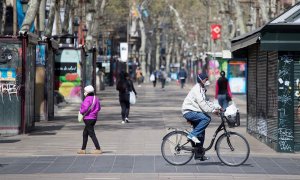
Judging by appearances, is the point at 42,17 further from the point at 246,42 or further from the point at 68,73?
the point at 246,42

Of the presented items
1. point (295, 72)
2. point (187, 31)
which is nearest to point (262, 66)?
point (295, 72)

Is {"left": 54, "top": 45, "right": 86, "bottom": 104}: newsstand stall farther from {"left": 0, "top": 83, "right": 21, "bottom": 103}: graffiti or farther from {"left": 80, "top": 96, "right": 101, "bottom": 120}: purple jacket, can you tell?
{"left": 80, "top": 96, "right": 101, "bottom": 120}: purple jacket

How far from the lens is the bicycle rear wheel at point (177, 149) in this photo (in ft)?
53.9

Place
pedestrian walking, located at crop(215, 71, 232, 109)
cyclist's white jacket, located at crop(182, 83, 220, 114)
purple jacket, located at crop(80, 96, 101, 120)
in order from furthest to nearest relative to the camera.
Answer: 1. pedestrian walking, located at crop(215, 71, 232, 109)
2. purple jacket, located at crop(80, 96, 101, 120)
3. cyclist's white jacket, located at crop(182, 83, 220, 114)

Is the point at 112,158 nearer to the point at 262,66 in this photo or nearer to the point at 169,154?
the point at 169,154

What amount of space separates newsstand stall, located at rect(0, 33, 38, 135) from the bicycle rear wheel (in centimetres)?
733

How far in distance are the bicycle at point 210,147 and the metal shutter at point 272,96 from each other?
289 cm

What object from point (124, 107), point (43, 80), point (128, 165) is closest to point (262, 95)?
point (128, 165)

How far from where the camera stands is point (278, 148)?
19031 mm

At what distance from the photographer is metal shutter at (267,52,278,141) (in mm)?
19375

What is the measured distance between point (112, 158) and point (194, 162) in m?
1.74

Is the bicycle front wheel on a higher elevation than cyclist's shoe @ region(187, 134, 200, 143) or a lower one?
lower

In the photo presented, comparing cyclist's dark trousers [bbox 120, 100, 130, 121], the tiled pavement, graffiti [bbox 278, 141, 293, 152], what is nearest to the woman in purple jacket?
the tiled pavement

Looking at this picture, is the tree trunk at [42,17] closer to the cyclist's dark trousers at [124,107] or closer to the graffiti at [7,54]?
the cyclist's dark trousers at [124,107]
